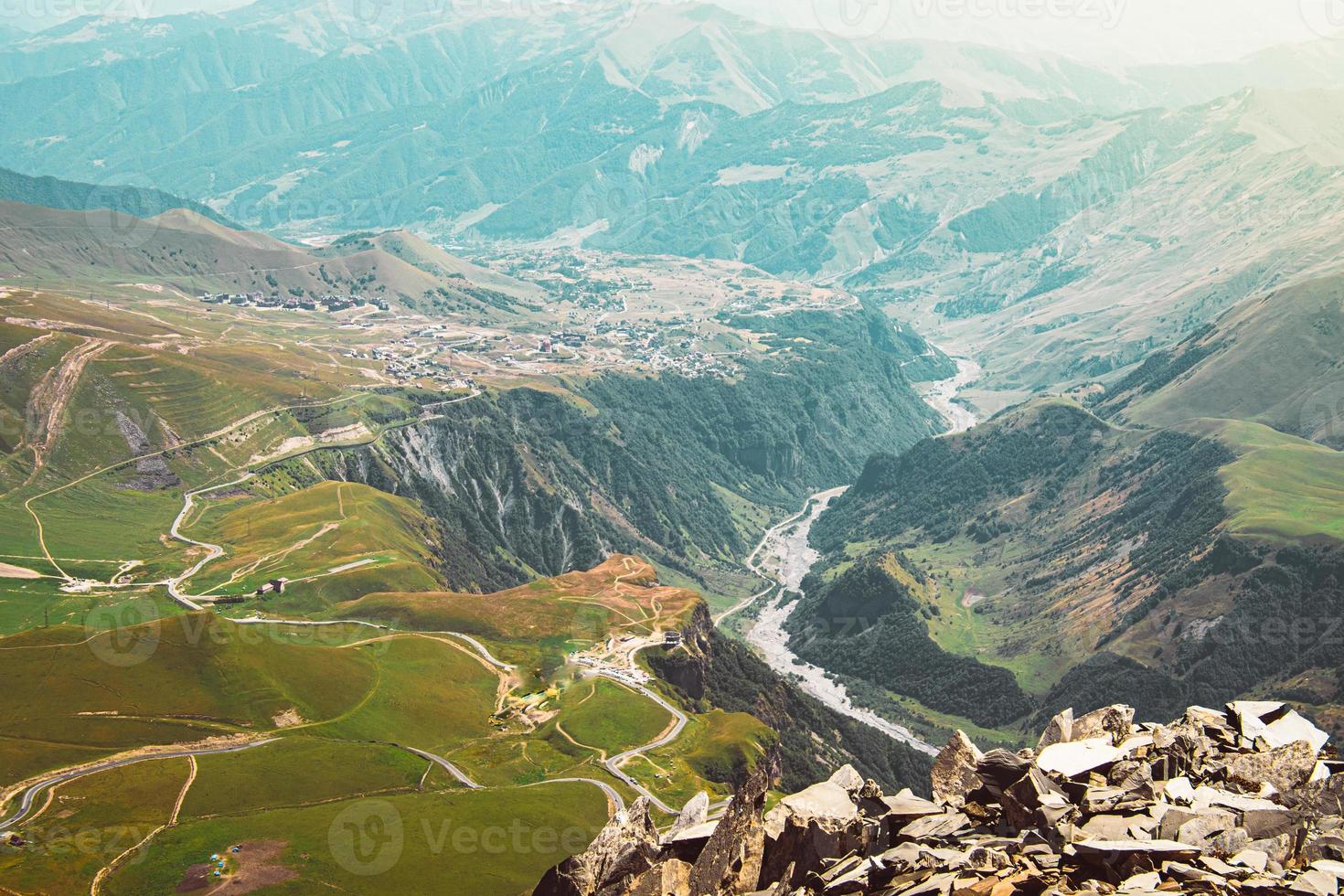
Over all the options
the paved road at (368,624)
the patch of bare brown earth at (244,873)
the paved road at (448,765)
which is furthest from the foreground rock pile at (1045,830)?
the paved road at (368,624)

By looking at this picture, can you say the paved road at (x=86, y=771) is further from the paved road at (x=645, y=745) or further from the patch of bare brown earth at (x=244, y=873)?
the paved road at (x=645, y=745)

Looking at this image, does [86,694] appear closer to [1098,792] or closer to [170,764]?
[170,764]

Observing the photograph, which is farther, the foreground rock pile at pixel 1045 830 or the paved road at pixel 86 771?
the paved road at pixel 86 771

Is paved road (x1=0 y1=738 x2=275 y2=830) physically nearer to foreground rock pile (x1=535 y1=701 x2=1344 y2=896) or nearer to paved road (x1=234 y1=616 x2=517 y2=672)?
paved road (x1=234 y1=616 x2=517 y2=672)

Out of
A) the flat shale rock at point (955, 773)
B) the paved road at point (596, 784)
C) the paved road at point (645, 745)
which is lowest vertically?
the paved road at point (645, 745)

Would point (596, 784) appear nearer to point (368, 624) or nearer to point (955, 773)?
point (368, 624)

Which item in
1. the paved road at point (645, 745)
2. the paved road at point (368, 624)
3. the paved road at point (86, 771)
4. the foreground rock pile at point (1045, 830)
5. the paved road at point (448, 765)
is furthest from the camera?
the paved road at point (368, 624)

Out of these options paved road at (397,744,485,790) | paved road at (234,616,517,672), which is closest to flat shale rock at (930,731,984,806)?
paved road at (397,744,485,790)
